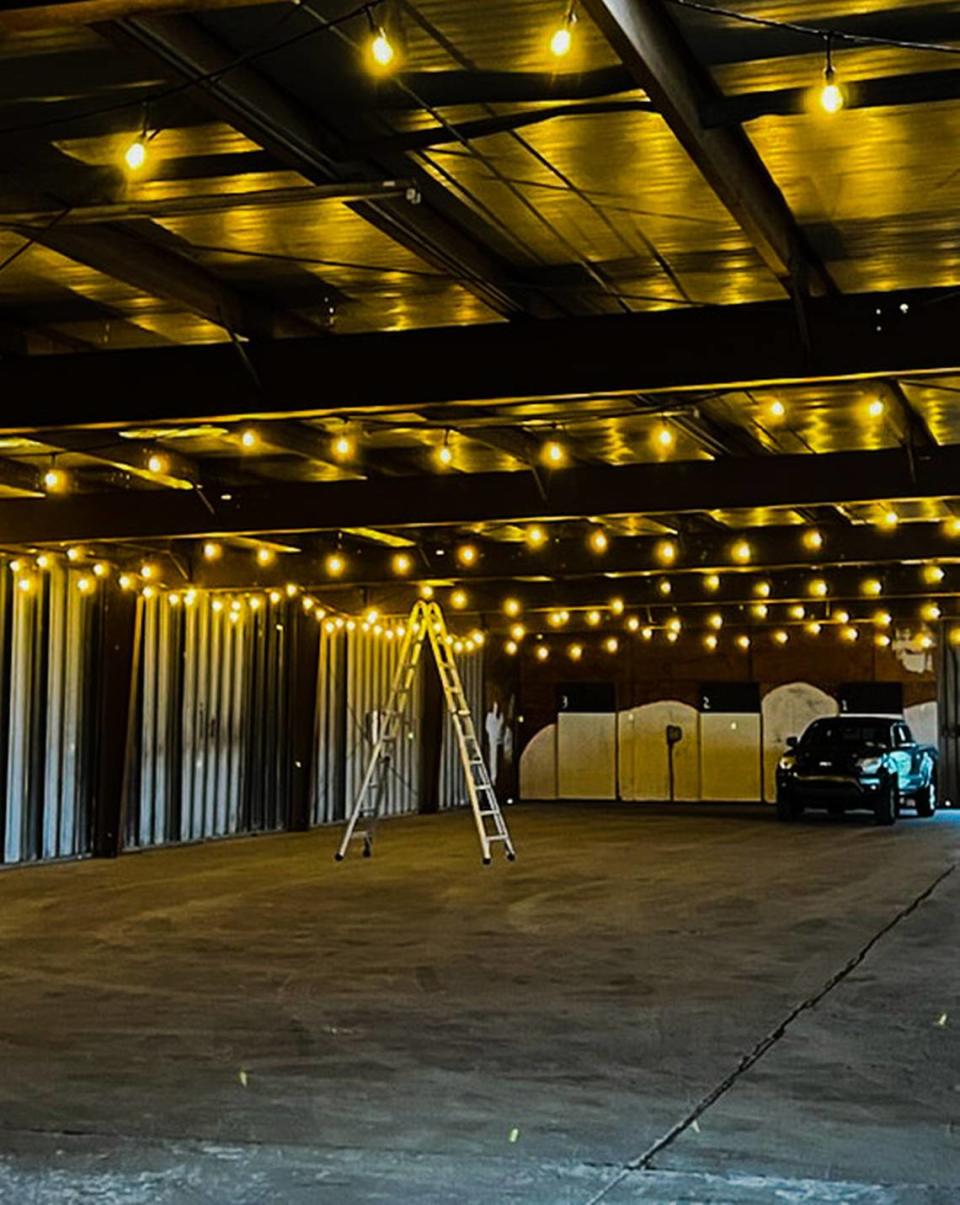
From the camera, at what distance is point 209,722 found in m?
21.8

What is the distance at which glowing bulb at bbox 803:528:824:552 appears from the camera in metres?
18.7

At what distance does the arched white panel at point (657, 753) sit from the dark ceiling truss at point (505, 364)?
72.6ft

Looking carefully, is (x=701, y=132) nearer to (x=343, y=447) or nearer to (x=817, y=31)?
(x=817, y=31)

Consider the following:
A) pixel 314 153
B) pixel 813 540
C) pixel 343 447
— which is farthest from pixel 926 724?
pixel 314 153

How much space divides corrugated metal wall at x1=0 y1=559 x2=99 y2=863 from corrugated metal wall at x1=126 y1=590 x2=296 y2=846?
808 mm

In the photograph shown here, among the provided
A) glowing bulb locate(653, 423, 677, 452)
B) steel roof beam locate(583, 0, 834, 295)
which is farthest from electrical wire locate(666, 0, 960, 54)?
glowing bulb locate(653, 423, 677, 452)

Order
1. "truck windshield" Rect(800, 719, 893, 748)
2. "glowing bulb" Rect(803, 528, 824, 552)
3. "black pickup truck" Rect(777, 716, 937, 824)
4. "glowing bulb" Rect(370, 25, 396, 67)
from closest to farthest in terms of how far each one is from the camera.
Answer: "glowing bulb" Rect(370, 25, 396, 67)
"glowing bulb" Rect(803, 528, 824, 552)
"black pickup truck" Rect(777, 716, 937, 824)
"truck windshield" Rect(800, 719, 893, 748)

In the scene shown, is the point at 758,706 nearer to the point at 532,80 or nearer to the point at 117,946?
the point at 117,946

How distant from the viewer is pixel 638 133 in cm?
786

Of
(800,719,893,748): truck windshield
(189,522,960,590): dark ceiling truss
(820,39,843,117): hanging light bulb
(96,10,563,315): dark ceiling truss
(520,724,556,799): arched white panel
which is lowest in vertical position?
(520,724,556,799): arched white panel

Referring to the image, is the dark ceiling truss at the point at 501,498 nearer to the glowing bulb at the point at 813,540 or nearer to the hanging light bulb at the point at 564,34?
the glowing bulb at the point at 813,540

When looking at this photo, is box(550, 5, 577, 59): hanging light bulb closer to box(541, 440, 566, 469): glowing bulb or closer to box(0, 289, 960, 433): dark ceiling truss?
box(0, 289, 960, 433): dark ceiling truss

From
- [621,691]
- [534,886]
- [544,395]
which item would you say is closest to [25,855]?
[534,886]

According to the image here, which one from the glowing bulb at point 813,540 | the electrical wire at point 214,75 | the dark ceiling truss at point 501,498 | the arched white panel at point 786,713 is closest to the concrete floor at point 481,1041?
the dark ceiling truss at point 501,498
